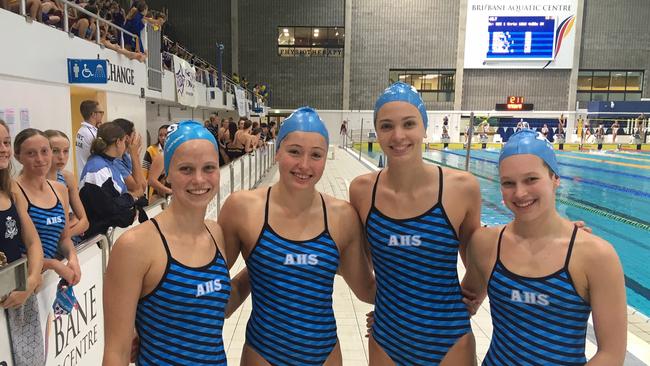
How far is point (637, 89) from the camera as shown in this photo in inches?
1149

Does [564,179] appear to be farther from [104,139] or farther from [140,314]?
[140,314]

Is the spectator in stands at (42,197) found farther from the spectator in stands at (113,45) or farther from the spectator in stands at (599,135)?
the spectator in stands at (599,135)

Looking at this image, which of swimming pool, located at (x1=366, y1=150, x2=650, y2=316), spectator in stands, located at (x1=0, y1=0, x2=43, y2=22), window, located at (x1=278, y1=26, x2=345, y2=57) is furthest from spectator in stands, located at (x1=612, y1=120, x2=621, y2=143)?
spectator in stands, located at (x1=0, y1=0, x2=43, y2=22)

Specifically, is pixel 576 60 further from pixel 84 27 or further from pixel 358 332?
pixel 358 332

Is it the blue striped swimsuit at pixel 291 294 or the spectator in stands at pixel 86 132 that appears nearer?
the blue striped swimsuit at pixel 291 294

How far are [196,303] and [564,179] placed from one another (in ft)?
47.3

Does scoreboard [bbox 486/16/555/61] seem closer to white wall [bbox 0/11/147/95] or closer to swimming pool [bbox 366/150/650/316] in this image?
swimming pool [bbox 366/150/650/316]

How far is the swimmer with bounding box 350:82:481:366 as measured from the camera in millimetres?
1904

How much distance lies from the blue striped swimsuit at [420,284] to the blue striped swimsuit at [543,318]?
0.99 ft

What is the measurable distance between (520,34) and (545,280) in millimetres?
30280

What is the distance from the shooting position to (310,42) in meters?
29.8

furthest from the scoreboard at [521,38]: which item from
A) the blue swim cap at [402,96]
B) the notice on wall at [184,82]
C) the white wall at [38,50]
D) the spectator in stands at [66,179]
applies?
the blue swim cap at [402,96]

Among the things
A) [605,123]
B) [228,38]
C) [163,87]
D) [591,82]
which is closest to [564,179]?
[163,87]

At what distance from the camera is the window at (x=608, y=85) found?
29.2m
